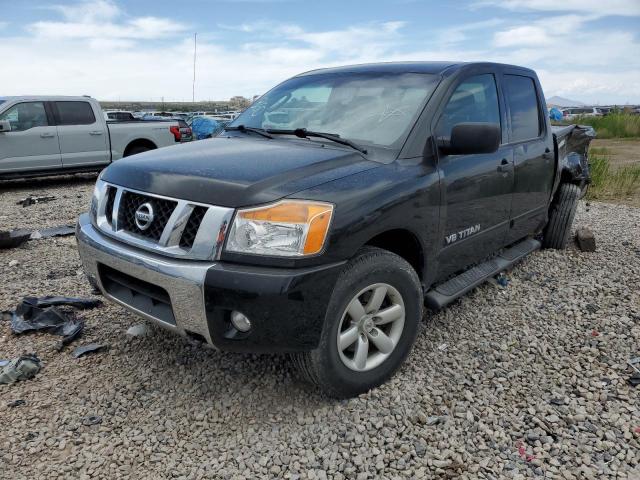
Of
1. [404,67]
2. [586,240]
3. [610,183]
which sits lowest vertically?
[586,240]

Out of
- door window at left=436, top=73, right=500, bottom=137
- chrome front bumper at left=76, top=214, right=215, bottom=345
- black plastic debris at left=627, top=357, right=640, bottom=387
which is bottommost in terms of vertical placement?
black plastic debris at left=627, top=357, right=640, bottom=387

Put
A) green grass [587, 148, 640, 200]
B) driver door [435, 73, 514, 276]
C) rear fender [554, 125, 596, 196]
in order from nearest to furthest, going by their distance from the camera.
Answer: driver door [435, 73, 514, 276], rear fender [554, 125, 596, 196], green grass [587, 148, 640, 200]

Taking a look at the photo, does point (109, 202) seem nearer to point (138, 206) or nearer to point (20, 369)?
point (138, 206)

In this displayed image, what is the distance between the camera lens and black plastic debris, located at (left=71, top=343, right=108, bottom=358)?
309cm

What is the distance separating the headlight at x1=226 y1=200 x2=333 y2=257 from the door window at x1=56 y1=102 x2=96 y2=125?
359 inches

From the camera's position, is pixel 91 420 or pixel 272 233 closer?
pixel 272 233

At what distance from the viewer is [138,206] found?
2.54 m

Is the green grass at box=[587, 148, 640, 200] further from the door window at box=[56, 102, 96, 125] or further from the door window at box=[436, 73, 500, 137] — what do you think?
Result: the door window at box=[56, 102, 96, 125]

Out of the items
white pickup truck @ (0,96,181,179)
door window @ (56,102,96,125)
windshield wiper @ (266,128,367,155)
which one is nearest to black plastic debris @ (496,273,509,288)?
windshield wiper @ (266,128,367,155)

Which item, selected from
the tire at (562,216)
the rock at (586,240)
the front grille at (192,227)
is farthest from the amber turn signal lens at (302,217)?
the rock at (586,240)

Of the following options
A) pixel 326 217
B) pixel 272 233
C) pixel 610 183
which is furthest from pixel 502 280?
pixel 610 183

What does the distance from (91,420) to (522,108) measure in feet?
12.4

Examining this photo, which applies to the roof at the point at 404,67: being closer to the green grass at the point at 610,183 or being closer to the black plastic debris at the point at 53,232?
the black plastic debris at the point at 53,232

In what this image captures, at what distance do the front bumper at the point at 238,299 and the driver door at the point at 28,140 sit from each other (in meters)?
8.27
